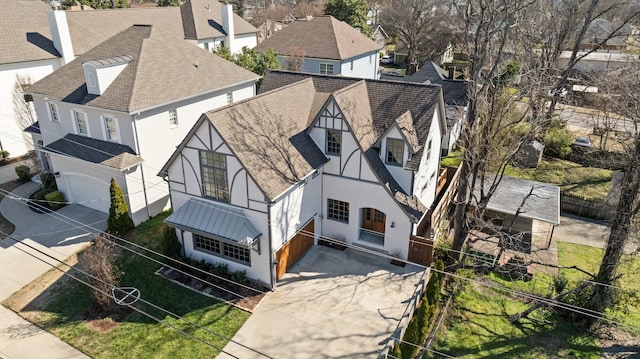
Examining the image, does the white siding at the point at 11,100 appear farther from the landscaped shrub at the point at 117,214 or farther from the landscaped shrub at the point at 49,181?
the landscaped shrub at the point at 117,214

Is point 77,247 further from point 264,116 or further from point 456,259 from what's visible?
point 456,259

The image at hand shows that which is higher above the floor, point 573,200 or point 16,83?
point 16,83

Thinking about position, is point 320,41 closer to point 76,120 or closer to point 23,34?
point 23,34

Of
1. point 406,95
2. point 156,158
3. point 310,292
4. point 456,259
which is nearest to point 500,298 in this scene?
point 456,259

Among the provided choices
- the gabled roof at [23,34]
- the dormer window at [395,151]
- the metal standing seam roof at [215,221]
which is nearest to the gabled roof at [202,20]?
the gabled roof at [23,34]

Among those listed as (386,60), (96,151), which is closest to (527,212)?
(96,151)
